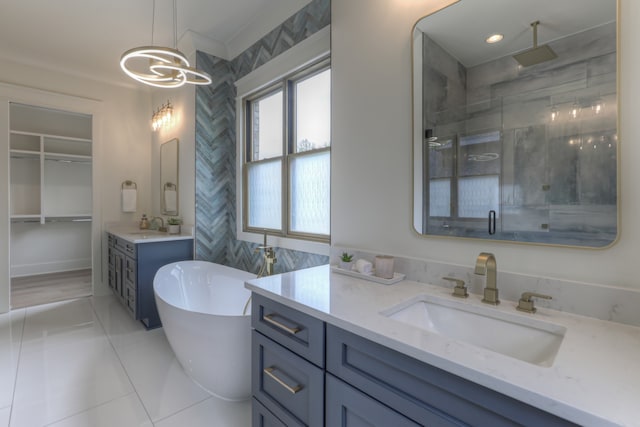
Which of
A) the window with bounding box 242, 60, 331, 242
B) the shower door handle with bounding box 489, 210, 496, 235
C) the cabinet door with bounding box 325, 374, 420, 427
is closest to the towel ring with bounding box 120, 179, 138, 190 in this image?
the window with bounding box 242, 60, 331, 242

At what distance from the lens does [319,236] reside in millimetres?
2404

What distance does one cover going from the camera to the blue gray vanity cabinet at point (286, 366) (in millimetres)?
1044

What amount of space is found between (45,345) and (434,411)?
10.9 feet

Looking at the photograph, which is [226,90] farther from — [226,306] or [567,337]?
[567,337]

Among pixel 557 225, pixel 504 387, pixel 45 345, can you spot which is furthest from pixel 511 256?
pixel 45 345

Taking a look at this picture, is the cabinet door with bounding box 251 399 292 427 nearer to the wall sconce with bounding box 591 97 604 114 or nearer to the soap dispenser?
the wall sconce with bounding box 591 97 604 114

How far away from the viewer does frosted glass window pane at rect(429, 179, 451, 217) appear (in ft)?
4.52

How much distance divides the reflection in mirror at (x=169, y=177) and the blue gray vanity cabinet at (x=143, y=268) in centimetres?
65

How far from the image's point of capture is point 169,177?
12.5 feet

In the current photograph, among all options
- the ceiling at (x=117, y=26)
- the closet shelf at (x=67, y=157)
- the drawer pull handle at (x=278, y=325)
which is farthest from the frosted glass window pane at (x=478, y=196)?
the closet shelf at (x=67, y=157)

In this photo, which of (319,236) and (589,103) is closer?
(589,103)

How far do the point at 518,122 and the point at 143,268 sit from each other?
322 cm

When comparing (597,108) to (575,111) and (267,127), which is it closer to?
(575,111)

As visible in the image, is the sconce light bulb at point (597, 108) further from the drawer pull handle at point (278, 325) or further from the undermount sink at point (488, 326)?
the drawer pull handle at point (278, 325)
